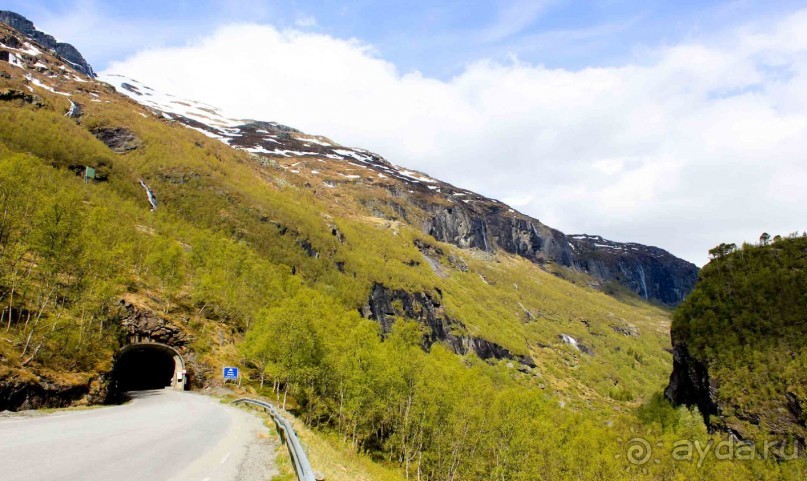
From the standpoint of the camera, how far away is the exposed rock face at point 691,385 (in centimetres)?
10162

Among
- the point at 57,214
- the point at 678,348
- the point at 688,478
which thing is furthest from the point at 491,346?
the point at 57,214

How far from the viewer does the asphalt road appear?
36.5 ft

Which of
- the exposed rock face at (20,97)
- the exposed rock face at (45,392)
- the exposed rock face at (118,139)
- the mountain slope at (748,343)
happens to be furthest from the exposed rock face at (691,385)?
the exposed rock face at (20,97)

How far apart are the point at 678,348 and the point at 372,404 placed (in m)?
111

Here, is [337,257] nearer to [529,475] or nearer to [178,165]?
[178,165]

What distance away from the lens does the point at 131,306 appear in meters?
49.4

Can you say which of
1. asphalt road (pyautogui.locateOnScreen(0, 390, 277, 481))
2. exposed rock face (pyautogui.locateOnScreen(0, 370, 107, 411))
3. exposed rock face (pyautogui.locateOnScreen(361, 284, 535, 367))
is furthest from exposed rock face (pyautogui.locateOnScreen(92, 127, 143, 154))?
asphalt road (pyautogui.locateOnScreen(0, 390, 277, 481))

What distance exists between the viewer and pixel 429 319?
161000 mm

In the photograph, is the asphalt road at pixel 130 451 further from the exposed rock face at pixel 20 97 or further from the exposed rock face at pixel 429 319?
the exposed rock face at pixel 20 97

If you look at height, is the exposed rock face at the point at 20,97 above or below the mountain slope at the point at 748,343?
above

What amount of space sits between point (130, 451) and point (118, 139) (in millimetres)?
157755

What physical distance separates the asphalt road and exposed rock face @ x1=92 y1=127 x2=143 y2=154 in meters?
142

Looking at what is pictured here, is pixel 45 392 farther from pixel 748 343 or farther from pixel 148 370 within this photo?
pixel 748 343

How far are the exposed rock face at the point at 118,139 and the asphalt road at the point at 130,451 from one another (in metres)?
142
